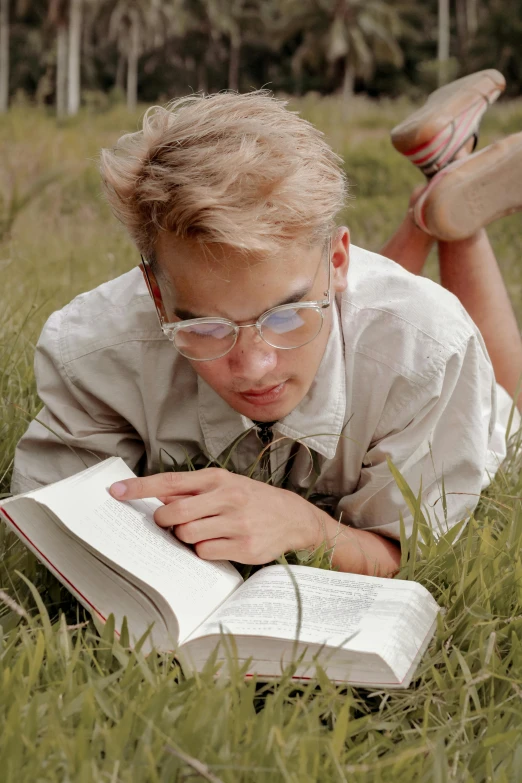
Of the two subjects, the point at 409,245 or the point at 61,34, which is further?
the point at 61,34

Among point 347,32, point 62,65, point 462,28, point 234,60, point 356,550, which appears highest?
point 356,550

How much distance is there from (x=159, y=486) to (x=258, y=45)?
5523 centimetres

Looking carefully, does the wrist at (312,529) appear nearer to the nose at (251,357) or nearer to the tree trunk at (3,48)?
the nose at (251,357)

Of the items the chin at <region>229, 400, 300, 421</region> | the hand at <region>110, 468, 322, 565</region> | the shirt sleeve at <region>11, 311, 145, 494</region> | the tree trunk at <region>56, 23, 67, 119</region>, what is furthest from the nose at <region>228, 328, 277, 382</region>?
the tree trunk at <region>56, 23, 67, 119</region>

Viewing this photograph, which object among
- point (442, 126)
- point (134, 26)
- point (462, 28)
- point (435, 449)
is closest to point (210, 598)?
point (435, 449)

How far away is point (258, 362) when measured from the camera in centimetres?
211

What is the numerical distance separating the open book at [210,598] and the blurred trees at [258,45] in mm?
46040

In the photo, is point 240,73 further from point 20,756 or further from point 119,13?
point 20,756

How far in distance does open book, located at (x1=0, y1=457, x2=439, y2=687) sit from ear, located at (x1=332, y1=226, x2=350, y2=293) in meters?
0.78

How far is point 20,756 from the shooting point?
4.25ft

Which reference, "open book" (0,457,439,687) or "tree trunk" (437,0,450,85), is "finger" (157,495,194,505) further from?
"tree trunk" (437,0,450,85)

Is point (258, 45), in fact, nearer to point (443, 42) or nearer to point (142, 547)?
point (443, 42)

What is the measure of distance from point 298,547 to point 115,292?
0.96m

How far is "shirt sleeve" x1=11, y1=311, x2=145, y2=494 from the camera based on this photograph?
2479 millimetres
